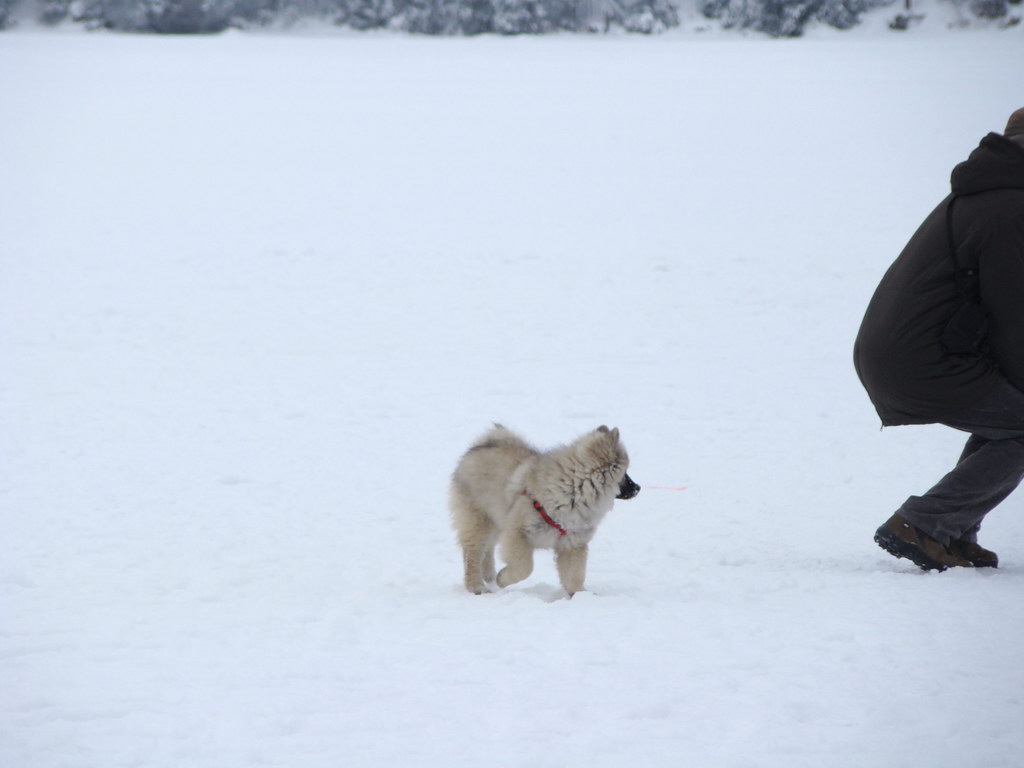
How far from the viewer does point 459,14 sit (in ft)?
120

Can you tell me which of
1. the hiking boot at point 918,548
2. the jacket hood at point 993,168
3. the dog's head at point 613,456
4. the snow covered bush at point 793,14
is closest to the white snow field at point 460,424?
the hiking boot at point 918,548

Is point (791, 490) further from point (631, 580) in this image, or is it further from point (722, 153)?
point (722, 153)

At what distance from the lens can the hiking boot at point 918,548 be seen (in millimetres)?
4543

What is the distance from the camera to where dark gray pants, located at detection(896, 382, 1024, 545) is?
434 cm

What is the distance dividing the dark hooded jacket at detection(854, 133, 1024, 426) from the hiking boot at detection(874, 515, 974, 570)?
55 centimetres

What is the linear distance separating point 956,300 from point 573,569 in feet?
7.07

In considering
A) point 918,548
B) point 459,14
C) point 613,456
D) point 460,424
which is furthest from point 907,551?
point 459,14

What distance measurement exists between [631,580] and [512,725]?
2.13m

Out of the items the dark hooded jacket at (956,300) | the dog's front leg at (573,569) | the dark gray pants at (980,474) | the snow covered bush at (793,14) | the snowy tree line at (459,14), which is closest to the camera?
the dark hooded jacket at (956,300)

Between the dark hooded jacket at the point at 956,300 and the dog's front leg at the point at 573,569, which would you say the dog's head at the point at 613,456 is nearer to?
the dog's front leg at the point at 573,569

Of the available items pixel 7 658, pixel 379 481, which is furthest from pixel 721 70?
pixel 7 658

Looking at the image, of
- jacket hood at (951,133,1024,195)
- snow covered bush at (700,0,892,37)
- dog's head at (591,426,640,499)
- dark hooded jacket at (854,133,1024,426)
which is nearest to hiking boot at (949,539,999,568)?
dark hooded jacket at (854,133,1024,426)

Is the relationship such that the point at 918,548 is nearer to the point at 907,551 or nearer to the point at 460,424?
the point at 907,551

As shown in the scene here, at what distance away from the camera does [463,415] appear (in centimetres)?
872
